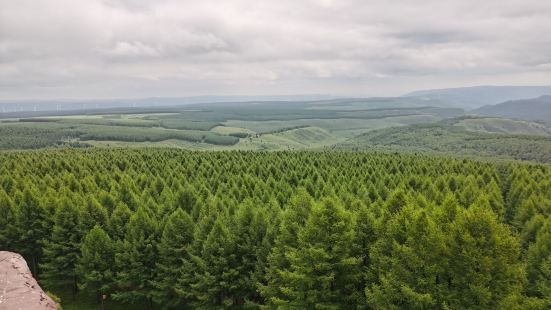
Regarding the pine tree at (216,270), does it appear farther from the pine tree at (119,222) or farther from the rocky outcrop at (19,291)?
the rocky outcrop at (19,291)

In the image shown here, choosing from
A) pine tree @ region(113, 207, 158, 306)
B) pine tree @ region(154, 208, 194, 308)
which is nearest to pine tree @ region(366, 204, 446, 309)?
pine tree @ region(154, 208, 194, 308)

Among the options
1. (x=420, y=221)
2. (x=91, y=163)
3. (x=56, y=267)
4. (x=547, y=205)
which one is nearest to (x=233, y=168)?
(x=91, y=163)

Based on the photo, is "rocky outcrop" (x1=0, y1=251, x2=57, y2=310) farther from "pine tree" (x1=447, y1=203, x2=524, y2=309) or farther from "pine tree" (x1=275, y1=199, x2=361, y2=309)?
"pine tree" (x1=447, y1=203, x2=524, y2=309)

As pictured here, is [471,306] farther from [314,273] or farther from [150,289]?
[150,289]

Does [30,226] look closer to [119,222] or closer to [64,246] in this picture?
[64,246]

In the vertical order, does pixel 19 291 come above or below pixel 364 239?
below

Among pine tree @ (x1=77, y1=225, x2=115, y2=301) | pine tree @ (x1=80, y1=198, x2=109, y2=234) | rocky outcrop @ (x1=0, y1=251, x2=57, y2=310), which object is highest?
pine tree @ (x1=80, y1=198, x2=109, y2=234)

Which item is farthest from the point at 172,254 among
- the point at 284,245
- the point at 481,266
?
the point at 481,266
